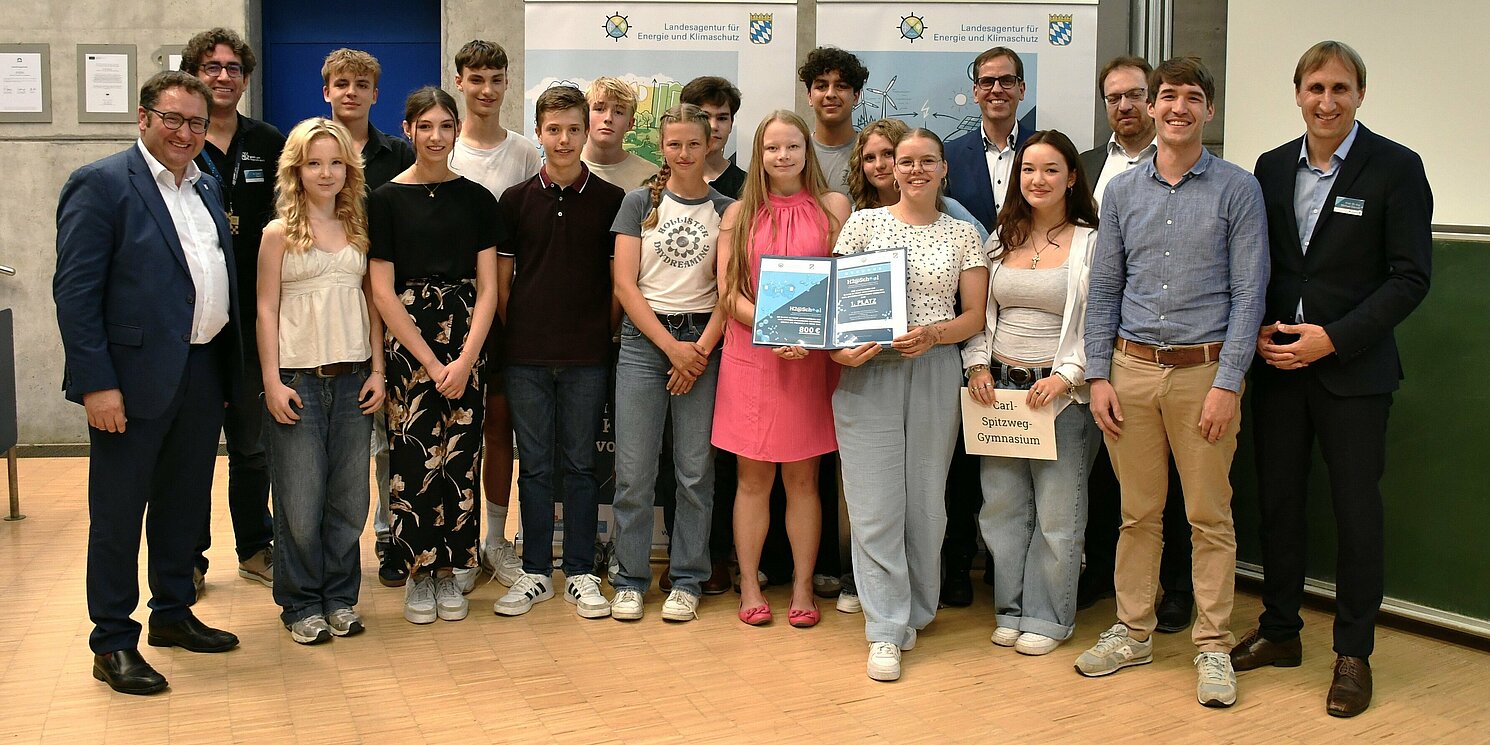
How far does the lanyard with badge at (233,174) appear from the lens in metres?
4.05

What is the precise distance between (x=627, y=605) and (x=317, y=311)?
1.38 metres

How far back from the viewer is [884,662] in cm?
341

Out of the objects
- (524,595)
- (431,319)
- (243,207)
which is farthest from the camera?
(243,207)

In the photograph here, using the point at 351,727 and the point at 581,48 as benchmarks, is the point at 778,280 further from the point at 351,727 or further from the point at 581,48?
the point at 581,48

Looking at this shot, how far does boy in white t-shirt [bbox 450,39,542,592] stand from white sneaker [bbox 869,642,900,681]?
1397 mm

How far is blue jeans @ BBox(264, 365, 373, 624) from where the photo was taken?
142 inches

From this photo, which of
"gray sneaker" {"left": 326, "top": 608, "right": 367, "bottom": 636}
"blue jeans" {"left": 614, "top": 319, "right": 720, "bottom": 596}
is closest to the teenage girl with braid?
"blue jeans" {"left": 614, "top": 319, "right": 720, "bottom": 596}

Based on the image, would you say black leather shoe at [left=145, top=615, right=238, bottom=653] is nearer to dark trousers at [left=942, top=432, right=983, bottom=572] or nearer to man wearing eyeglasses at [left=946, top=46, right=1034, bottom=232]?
dark trousers at [left=942, top=432, right=983, bottom=572]

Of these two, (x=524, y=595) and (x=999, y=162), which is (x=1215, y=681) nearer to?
(x=999, y=162)

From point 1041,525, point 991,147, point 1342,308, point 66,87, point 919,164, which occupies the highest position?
point 66,87

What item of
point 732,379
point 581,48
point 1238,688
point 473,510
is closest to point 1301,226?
point 1238,688

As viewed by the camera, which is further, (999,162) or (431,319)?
(999,162)

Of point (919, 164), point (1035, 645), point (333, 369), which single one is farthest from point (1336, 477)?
point (333, 369)

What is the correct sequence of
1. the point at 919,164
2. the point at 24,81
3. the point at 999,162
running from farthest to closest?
the point at 24,81 → the point at 999,162 → the point at 919,164
